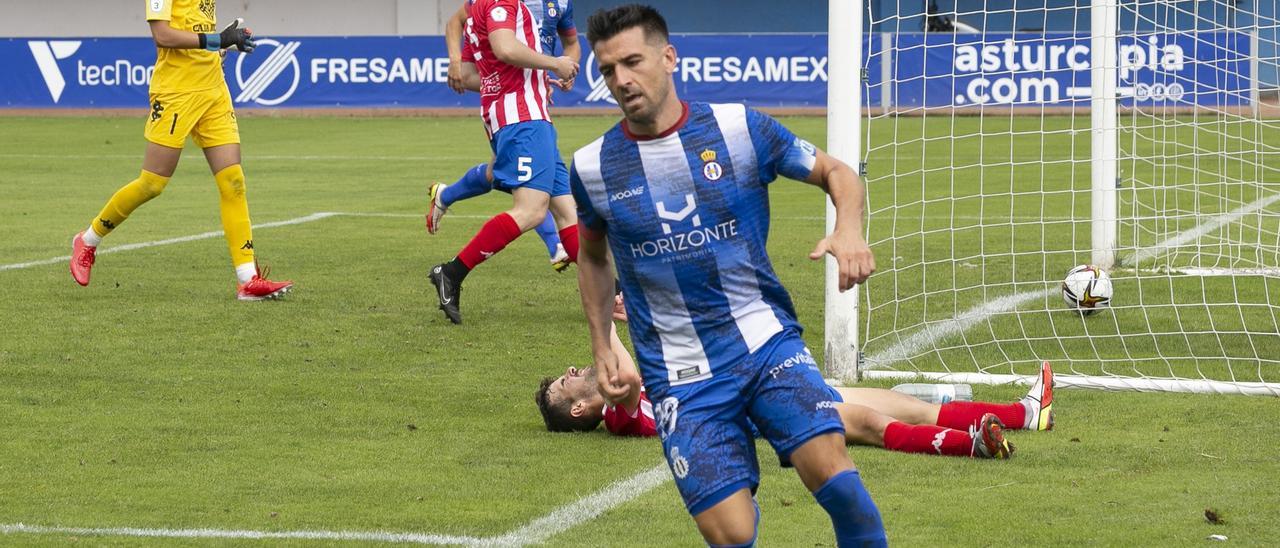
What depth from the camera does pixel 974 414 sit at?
5859 mm

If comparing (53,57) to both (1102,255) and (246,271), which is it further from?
(1102,255)

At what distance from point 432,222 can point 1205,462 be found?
17.0 feet

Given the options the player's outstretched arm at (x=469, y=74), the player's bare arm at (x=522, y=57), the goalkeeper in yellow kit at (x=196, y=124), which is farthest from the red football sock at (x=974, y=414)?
the goalkeeper in yellow kit at (x=196, y=124)

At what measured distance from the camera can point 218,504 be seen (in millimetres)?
5070

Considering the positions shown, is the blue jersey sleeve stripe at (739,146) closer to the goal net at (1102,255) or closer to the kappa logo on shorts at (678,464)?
the kappa logo on shorts at (678,464)

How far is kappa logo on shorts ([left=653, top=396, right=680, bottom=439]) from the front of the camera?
3.97 meters

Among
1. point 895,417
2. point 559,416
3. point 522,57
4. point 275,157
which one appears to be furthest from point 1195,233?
point 275,157

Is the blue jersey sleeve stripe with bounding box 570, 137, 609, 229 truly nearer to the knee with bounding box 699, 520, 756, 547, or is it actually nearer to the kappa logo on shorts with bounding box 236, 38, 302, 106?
the knee with bounding box 699, 520, 756, 547

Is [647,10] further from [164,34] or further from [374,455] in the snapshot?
[164,34]

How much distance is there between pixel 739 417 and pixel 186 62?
20.0 ft

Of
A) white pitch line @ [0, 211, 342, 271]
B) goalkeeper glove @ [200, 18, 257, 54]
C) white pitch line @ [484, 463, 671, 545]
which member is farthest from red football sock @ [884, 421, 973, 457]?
white pitch line @ [0, 211, 342, 271]

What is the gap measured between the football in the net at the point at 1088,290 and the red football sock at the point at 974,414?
8.35 ft

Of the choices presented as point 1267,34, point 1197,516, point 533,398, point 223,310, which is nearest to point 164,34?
point 223,310

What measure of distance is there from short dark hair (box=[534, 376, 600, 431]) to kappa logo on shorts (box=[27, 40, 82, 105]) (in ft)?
83.1
